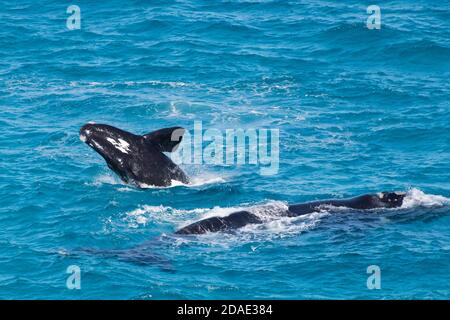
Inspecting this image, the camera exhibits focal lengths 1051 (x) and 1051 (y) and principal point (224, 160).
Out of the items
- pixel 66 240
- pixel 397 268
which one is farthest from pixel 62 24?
pixel 397 268

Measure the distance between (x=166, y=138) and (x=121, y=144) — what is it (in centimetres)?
169

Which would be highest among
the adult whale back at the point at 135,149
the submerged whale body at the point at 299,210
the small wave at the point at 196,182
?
the adult whale back at the point at 135,149

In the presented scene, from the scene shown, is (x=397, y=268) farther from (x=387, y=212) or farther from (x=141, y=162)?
(x=141, y=162)

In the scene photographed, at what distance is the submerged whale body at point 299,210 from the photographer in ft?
113

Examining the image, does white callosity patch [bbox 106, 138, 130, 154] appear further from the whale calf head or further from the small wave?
the whale calf head

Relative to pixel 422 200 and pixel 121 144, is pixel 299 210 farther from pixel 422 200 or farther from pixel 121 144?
pixel 121 144

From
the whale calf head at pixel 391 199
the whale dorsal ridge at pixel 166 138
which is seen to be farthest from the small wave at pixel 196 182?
the whale calf head at pixel 391 199

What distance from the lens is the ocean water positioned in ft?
104

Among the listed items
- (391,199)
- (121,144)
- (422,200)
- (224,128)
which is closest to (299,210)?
(391,199)

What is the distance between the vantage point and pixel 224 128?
4575 cm

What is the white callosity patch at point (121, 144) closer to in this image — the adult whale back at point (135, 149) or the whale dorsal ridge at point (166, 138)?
the adult whale back at point (135, 149)
